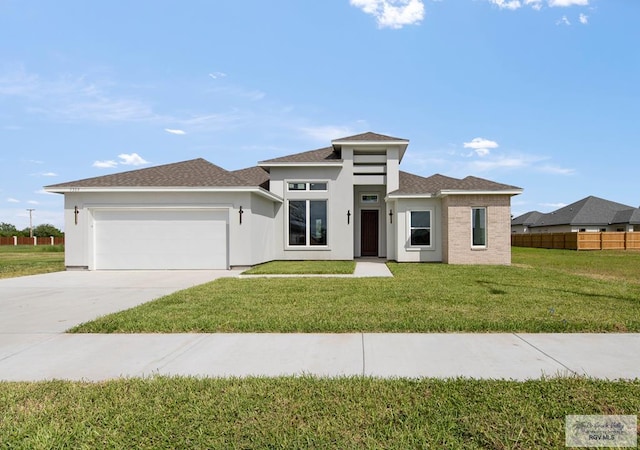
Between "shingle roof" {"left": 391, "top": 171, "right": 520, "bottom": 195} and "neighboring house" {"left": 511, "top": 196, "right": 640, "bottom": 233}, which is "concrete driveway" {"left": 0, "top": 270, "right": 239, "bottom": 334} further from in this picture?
"neighboring house" {"left": 511, "top": 196, "right": 640, "bottom": 233}

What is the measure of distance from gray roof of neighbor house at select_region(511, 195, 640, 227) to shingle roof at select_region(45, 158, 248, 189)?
141 ft

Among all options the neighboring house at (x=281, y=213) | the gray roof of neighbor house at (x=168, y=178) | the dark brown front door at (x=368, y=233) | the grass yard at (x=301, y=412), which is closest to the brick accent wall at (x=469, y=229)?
the neighboring house at (x=281, y=213)

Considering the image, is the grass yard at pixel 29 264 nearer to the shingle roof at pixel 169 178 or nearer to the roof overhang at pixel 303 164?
the shingle roof at pixel 169 178

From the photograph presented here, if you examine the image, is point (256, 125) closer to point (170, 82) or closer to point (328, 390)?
point (170, 82)

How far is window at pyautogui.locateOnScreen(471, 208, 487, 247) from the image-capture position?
16.2m

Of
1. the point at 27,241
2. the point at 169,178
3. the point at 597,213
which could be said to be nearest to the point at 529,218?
the point at 597,213

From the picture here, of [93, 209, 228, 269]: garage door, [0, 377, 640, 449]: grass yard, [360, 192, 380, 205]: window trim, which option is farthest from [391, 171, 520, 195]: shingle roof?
[0, 377, 640, 449]: grass yard

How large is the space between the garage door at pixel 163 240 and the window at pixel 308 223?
4.38 m

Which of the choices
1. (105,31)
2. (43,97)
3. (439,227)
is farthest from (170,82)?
(439,227)

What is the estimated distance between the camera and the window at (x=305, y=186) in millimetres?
18453

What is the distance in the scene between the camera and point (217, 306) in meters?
7.14

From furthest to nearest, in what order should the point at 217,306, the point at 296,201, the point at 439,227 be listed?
the point at 296,201
the point at 439,227
the point at 217,306

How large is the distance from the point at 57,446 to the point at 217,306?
15.0ft

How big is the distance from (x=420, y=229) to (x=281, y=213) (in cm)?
670
